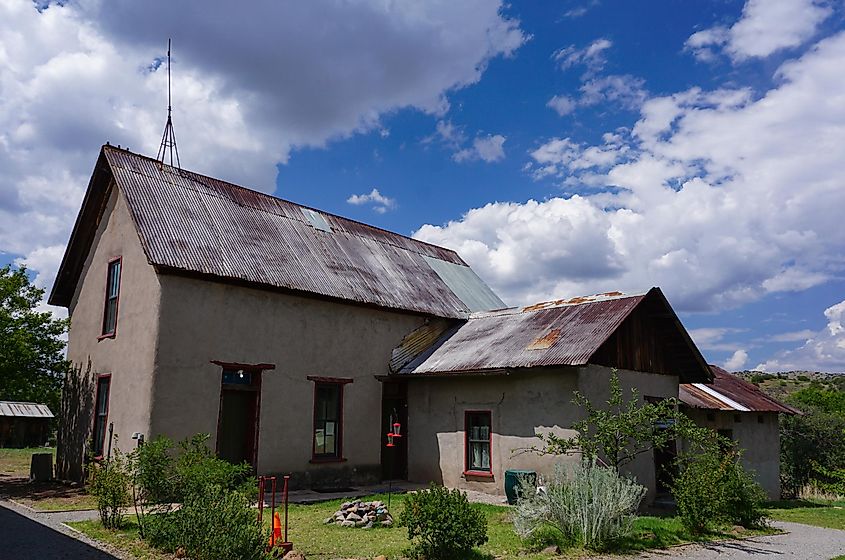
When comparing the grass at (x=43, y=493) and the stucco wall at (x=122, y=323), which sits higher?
the stucco wall at (x=122, y=323)

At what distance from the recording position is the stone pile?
11586mm

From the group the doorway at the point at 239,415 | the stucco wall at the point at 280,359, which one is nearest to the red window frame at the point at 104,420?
the stucco wall at the point at 280,359

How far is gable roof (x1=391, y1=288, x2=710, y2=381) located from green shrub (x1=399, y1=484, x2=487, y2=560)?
637 cm

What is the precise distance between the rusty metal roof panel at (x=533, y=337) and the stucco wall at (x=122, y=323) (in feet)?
23.1

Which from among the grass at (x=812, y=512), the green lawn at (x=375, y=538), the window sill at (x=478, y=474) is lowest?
the grass at (x=812, y=512)

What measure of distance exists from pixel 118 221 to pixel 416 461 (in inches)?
407

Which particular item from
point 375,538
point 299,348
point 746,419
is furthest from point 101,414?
point 746,419

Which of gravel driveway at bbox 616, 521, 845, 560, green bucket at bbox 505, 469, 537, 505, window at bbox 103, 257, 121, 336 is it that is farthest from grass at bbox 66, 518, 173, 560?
green bucket at bbox 505, 469, 537, 505

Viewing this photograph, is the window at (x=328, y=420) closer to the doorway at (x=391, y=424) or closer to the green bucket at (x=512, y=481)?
the doorway at (x=391, y=424)

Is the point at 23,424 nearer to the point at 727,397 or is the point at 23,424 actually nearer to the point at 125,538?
the point at 125,538

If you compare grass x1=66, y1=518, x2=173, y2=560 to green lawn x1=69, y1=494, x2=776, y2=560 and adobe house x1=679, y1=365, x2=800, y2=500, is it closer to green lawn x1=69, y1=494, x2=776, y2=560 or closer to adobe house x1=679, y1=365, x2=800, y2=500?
green lawn x1=69, y1=494, x2=776, y2=560

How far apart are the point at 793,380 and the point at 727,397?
173ft

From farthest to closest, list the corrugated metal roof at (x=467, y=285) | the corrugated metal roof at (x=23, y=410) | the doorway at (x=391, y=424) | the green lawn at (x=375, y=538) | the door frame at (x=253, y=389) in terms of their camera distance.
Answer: the corrugated metal roof at (x=23, y=410)
the corrugated metal roof at (x=467, y=285)
the doorway at (x=391, y=424)
the door frame at (x=253, y=389)
the green lawn at (x=375, y=538)

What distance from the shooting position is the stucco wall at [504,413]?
1534 cm
